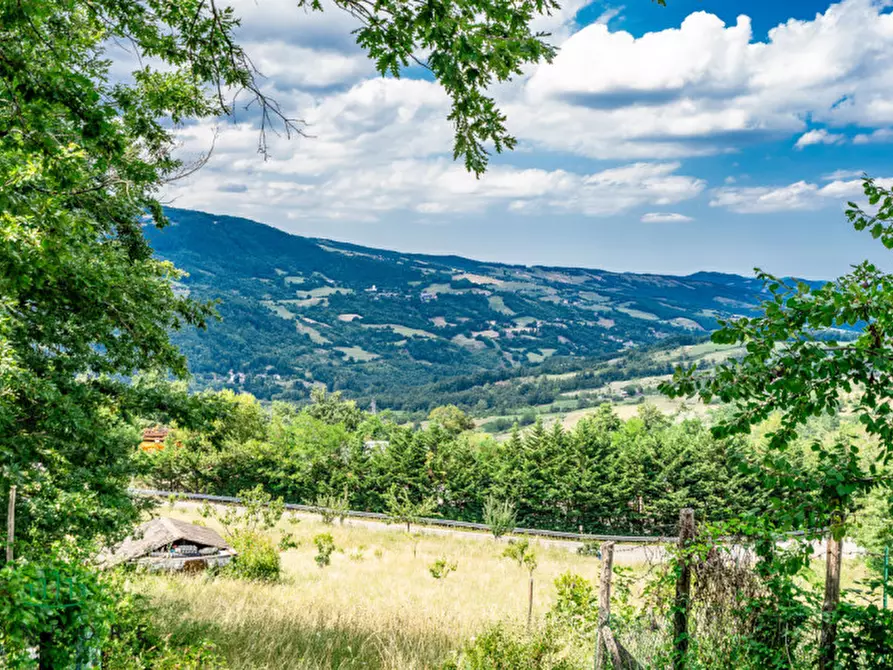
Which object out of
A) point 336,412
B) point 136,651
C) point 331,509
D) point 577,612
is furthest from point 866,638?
point 336,412

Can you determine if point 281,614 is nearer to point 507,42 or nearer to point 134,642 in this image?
point 134,642

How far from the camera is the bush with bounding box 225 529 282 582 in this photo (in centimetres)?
1789

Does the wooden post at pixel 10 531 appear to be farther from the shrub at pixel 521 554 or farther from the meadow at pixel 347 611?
the shrub at pixel 521 554

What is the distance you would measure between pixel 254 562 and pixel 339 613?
850cm

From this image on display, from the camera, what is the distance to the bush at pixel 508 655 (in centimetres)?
628

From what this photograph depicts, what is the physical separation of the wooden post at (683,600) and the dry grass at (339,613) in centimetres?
218

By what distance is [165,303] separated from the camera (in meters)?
10.5

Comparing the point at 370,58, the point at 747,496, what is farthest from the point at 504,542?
the point at 370,58

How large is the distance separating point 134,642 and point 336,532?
3445cm

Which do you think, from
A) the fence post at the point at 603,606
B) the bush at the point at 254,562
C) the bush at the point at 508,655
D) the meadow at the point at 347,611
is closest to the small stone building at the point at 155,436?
the meadow at the point at 347,611

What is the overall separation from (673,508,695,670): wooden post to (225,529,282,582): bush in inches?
544

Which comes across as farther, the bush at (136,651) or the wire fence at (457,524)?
the wire fence at (457,524)

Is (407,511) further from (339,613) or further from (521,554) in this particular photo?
(339,613)

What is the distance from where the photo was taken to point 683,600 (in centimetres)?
638
